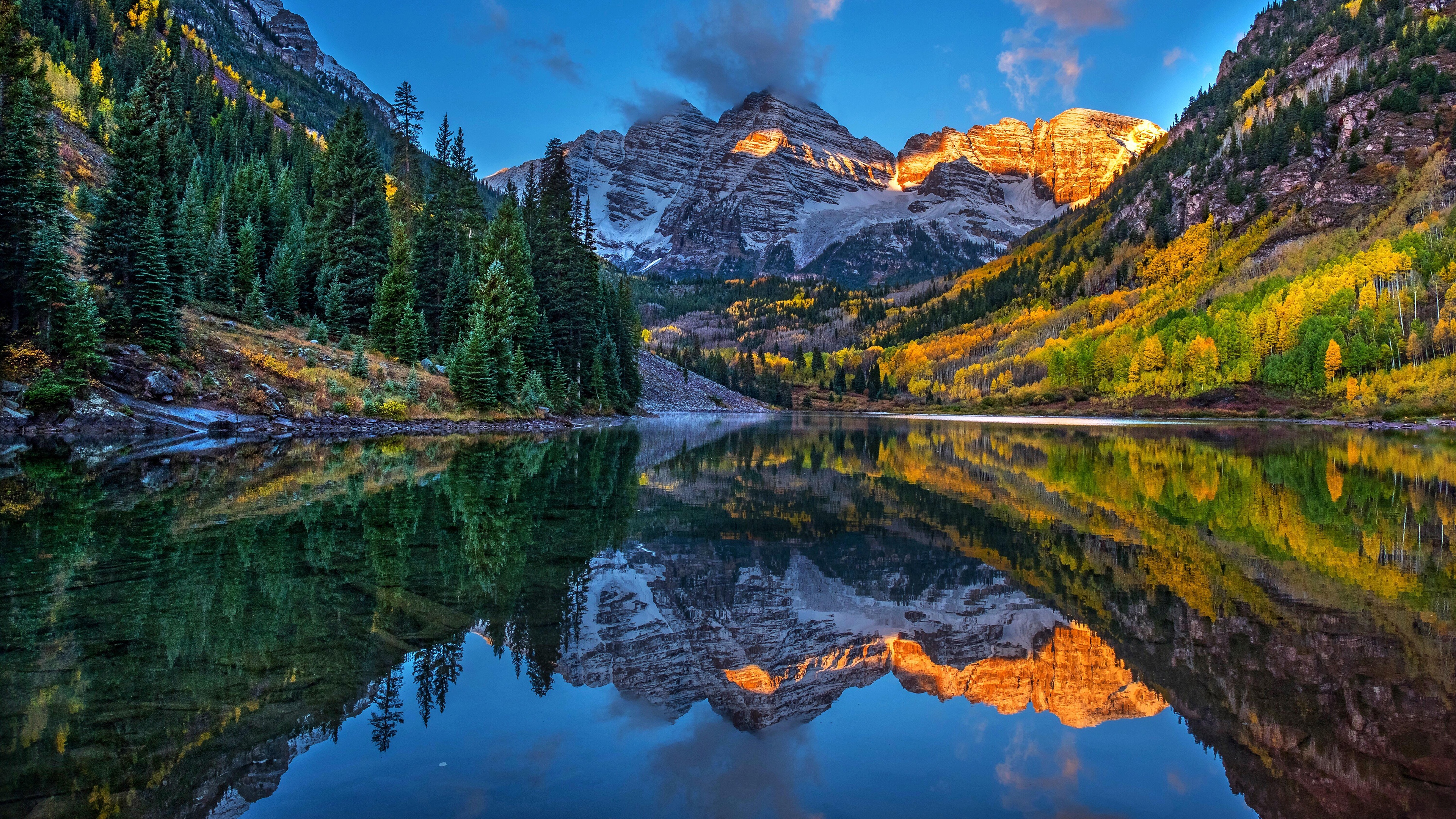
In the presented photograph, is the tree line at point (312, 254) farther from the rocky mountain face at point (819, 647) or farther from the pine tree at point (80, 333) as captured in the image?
the rocky mountain face at point (819, 647)

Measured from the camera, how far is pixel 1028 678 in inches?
301

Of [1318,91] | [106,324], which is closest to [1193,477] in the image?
[106,324]

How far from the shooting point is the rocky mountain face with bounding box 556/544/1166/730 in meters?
7.17

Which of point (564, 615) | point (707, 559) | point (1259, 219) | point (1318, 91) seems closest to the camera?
point (564, 615)

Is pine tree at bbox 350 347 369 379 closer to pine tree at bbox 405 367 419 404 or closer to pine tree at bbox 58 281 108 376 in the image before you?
pine tree at bbox 405 367 419 404

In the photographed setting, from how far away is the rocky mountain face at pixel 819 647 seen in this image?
7.17m

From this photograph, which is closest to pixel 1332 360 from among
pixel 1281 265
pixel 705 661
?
pixel 1281 265

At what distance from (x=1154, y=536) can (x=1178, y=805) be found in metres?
10.9

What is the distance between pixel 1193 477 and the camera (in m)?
25.3

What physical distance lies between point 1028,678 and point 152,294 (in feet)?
139

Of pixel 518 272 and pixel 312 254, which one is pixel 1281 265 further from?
pixel 312 254

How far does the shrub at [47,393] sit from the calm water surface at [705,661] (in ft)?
54.5

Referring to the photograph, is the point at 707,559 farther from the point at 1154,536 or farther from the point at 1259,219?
the point at 1259,219

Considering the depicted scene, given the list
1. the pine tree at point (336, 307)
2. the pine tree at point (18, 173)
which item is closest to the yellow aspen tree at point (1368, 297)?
the pine tree at point (336, 307)
